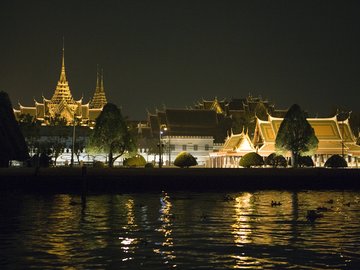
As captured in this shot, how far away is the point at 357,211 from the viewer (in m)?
37.0

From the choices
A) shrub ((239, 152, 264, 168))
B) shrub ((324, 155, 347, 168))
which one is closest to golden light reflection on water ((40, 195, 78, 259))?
shrub ((239, 152, 264, 168))

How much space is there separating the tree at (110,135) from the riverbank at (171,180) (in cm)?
2200

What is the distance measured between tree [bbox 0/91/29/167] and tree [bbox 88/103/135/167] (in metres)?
20.6

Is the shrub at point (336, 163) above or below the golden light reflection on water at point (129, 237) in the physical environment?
above

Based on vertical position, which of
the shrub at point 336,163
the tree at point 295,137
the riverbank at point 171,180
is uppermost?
the tree at point 295,137

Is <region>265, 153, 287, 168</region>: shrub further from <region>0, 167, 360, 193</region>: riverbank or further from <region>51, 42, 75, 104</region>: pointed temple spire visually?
<region>51, 42, 75, 104</region>: pointed temple spire

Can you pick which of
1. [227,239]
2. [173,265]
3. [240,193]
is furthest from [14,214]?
[240,193]

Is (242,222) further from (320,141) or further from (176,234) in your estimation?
(320,141)

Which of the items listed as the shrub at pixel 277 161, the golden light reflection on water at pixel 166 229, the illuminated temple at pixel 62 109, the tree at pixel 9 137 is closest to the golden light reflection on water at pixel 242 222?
the golden light reflection on water at pixel 166 229

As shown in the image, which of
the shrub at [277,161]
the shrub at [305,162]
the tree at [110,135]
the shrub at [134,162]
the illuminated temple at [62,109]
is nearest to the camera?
the tree at [110,135]

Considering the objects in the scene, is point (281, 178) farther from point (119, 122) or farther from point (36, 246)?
point (36, 246)

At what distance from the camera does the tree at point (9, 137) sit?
53.2 m

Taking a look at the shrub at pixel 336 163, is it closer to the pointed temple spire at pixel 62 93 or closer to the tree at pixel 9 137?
the tree at pixel 9 137

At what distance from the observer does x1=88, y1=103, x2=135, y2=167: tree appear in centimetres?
7688
